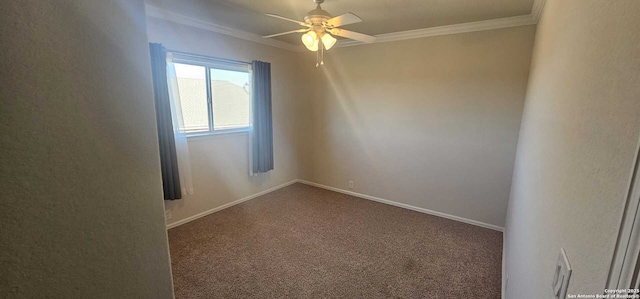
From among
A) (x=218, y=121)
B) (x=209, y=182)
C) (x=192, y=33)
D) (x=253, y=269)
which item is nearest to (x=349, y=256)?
(x=253, y=269)

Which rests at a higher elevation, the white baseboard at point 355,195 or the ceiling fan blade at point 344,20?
the ceiling fan blade at point 344,20

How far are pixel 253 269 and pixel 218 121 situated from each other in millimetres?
2042

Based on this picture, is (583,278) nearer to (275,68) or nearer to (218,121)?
(218,121)

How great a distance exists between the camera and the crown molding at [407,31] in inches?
106

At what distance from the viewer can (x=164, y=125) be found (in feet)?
9.46

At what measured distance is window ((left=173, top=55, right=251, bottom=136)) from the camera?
3.20 meters

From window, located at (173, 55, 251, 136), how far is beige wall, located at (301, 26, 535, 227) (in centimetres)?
125

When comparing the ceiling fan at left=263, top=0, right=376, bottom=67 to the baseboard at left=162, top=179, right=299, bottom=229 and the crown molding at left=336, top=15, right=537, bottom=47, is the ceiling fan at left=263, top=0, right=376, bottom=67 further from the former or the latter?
the baseboard at left=162, top=179, right=299, bottom=229

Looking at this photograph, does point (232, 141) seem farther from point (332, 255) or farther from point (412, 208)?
point (412, 208)

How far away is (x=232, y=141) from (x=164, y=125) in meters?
1.02

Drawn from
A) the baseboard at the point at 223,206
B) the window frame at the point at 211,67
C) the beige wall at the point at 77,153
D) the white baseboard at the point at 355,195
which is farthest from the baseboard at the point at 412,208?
the beige wall at the point at 77,153

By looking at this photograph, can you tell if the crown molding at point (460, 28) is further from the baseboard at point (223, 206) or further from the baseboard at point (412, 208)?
the baseboard at point (223, 206)

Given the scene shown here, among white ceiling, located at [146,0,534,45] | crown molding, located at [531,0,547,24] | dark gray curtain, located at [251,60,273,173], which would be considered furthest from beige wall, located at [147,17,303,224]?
crown molding, located at [531,0,547,24]

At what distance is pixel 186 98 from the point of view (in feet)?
10.6
